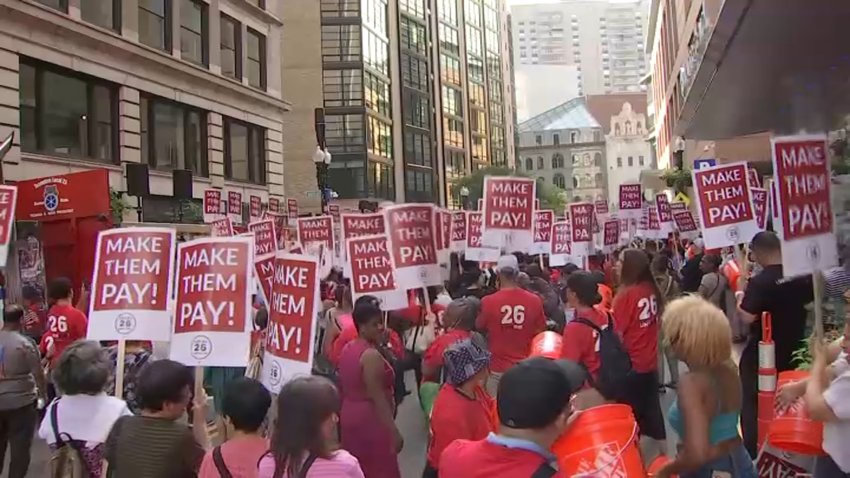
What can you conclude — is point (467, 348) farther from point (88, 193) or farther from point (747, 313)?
point (88, 193)

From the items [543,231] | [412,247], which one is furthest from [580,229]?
[412,247]

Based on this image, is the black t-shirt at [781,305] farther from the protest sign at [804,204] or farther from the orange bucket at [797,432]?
the orange bucket at [797,432]

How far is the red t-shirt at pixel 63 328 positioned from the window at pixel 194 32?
810 inches

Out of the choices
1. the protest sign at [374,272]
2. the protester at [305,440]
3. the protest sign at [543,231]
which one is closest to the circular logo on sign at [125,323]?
the protester at [305,440]

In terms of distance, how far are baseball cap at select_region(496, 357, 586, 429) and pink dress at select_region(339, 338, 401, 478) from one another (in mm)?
2514

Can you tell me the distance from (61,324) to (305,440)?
668 cm

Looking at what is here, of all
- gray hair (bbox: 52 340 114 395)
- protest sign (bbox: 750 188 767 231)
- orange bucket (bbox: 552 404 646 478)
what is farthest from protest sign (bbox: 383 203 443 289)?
protest sign (bbox: 750 188 767 231)

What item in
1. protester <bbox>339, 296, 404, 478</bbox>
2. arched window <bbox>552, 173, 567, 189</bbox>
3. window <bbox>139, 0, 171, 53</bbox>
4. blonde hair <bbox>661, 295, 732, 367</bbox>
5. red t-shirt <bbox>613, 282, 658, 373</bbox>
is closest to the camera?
blonde hair <bbox>661, 295, 732, 367</bbox>

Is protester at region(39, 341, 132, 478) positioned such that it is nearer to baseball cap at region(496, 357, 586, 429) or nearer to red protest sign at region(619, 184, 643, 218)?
baseball cap at region(496, 357, 586, 429)

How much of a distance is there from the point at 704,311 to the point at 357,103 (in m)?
55.8

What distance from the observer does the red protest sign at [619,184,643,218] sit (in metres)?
21.8

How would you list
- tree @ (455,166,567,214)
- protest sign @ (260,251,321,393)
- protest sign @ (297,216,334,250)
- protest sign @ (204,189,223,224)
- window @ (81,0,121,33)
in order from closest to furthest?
protest sign @ (260,251,321,393) → protest sign @ (297,216,334,250) → protest sign @ (204,189,223,224) → window @ (81,0,121,33) → tree @ (455,166,567,214)

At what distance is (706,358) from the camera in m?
4.32

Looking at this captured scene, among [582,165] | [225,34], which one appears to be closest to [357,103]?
[225,34]
